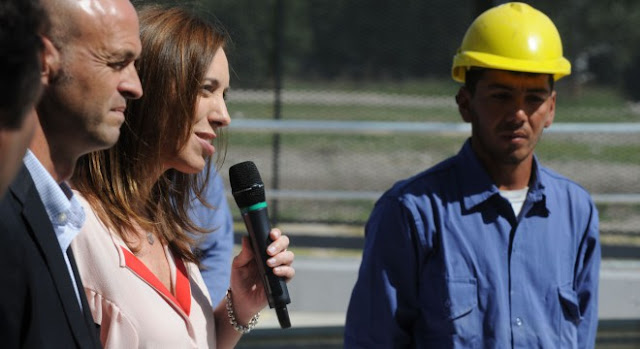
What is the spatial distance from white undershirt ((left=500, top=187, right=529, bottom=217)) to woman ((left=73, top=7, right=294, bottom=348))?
86cm

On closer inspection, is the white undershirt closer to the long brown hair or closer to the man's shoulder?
the man's shoulder

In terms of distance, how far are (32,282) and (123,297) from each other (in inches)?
20.9

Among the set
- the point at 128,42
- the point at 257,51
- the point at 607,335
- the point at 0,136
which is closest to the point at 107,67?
the point at 128,42

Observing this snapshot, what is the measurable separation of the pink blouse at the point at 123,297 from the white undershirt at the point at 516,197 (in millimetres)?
1129

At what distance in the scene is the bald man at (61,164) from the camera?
159 cm

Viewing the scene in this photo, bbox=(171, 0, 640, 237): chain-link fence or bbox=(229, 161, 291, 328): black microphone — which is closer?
bbox=(229, 161, 291, 328): black microphone

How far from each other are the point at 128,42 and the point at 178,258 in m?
0.70

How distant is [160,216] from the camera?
2430 millimetres

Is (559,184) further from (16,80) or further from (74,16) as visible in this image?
(16,80)

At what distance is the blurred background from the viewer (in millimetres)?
6371

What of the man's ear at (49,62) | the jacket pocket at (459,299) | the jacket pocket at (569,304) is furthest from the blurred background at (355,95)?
the man's ear at (49,62)

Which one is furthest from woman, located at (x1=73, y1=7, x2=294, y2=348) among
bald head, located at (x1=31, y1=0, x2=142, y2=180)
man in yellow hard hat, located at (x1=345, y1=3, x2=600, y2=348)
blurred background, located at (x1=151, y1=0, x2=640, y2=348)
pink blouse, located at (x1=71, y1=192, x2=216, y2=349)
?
blurred background, located at (x1=151, y1=0, x2=640, y2=348)

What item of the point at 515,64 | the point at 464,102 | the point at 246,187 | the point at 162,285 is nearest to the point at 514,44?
the point at 515,64

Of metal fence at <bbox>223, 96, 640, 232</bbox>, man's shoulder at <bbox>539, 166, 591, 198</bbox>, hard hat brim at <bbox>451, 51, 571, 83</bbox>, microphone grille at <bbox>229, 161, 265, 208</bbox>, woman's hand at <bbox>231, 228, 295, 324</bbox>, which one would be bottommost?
metal fence at <bbox>223, 96, 640, 232</bbox>
